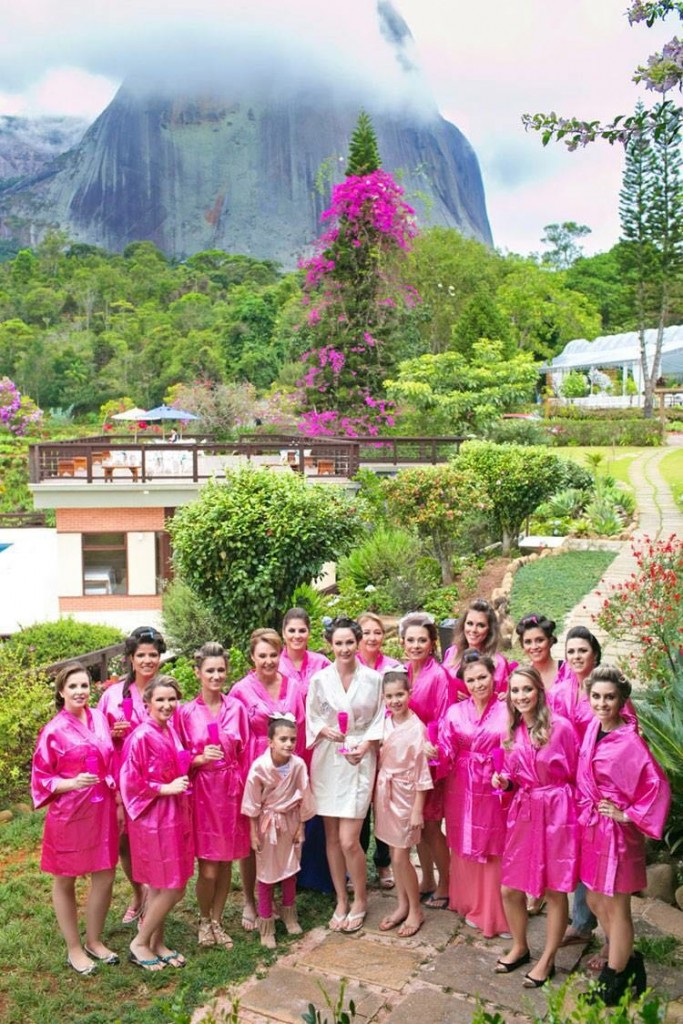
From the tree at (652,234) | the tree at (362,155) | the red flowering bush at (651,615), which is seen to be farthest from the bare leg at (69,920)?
the tree at (652,234)

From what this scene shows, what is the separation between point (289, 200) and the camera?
112 metres

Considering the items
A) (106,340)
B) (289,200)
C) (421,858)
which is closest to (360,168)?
(421,858)

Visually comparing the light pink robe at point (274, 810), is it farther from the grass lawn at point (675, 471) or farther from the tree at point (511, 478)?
the grass lawn at point (675, 471)

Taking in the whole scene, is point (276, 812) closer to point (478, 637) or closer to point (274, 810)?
point (274, 810)

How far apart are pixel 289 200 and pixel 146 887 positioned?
4427 inches

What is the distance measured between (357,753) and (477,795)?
23.9 inches

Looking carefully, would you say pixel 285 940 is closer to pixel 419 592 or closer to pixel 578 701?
pixel 578 701

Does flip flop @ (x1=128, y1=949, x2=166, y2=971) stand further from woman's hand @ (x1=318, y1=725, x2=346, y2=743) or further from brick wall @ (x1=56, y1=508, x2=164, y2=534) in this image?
brick wall @ (x1=56, y1=508, x2=164, y2=534)

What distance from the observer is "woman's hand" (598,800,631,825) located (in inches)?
161

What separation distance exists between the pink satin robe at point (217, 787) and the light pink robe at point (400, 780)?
0.67 metres

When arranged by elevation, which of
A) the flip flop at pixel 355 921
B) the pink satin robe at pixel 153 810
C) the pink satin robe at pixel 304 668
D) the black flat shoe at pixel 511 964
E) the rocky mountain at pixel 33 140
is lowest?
the flip flop at pixel 355 921

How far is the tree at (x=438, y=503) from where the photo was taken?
12297 millimetres

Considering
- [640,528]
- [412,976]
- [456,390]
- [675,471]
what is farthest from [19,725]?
[675,471]

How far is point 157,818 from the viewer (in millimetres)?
4652
